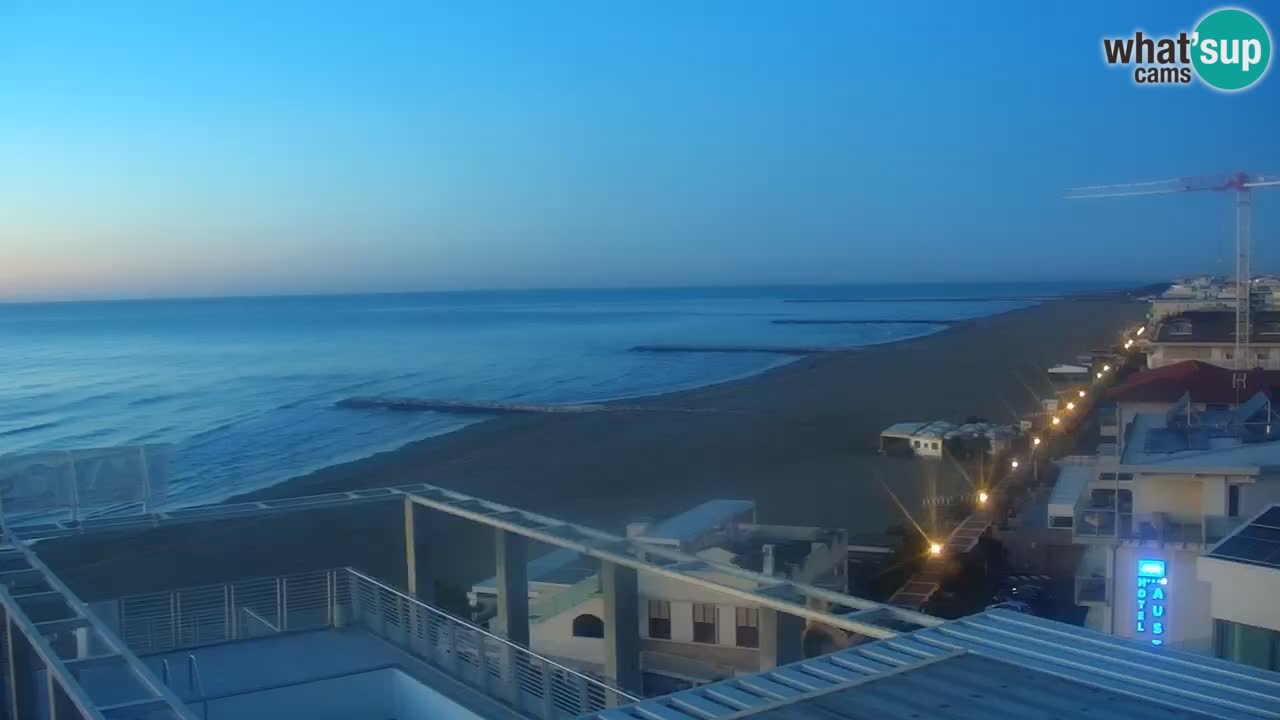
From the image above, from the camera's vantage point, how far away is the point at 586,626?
12.0 meters

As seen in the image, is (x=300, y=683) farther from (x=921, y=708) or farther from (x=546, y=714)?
(x=921, y=708)

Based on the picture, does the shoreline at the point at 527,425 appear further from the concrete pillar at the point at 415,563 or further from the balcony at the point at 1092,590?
the concrete pillar at the point at 415,563

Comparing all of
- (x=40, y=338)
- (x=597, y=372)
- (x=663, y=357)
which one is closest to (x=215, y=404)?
(x=597, y=372)

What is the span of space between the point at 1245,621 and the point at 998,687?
14.0ft

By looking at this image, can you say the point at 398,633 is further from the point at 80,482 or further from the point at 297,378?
the point at 297,378

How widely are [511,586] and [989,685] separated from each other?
3.99 metres

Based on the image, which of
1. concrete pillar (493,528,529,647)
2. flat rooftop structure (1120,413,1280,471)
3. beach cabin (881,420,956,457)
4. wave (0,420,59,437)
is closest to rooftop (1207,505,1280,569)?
flat rooftop structure (1120,413,1280,471)

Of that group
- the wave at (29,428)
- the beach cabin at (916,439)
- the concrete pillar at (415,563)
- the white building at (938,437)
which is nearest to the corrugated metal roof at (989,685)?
the concrete pillar at (415,563)

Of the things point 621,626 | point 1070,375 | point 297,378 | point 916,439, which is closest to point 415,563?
point 621,626

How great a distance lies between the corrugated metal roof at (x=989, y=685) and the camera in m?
3.81

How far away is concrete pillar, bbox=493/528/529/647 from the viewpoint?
730 cm

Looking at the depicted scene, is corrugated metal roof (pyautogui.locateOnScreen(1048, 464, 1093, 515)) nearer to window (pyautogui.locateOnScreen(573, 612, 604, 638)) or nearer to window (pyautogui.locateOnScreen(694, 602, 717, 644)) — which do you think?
window (pyautogui.locateOnScreen(694, 602, 717, 644))

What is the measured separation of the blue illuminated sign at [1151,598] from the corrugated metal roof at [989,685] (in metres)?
6.13

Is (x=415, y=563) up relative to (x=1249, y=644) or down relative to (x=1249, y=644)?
up
